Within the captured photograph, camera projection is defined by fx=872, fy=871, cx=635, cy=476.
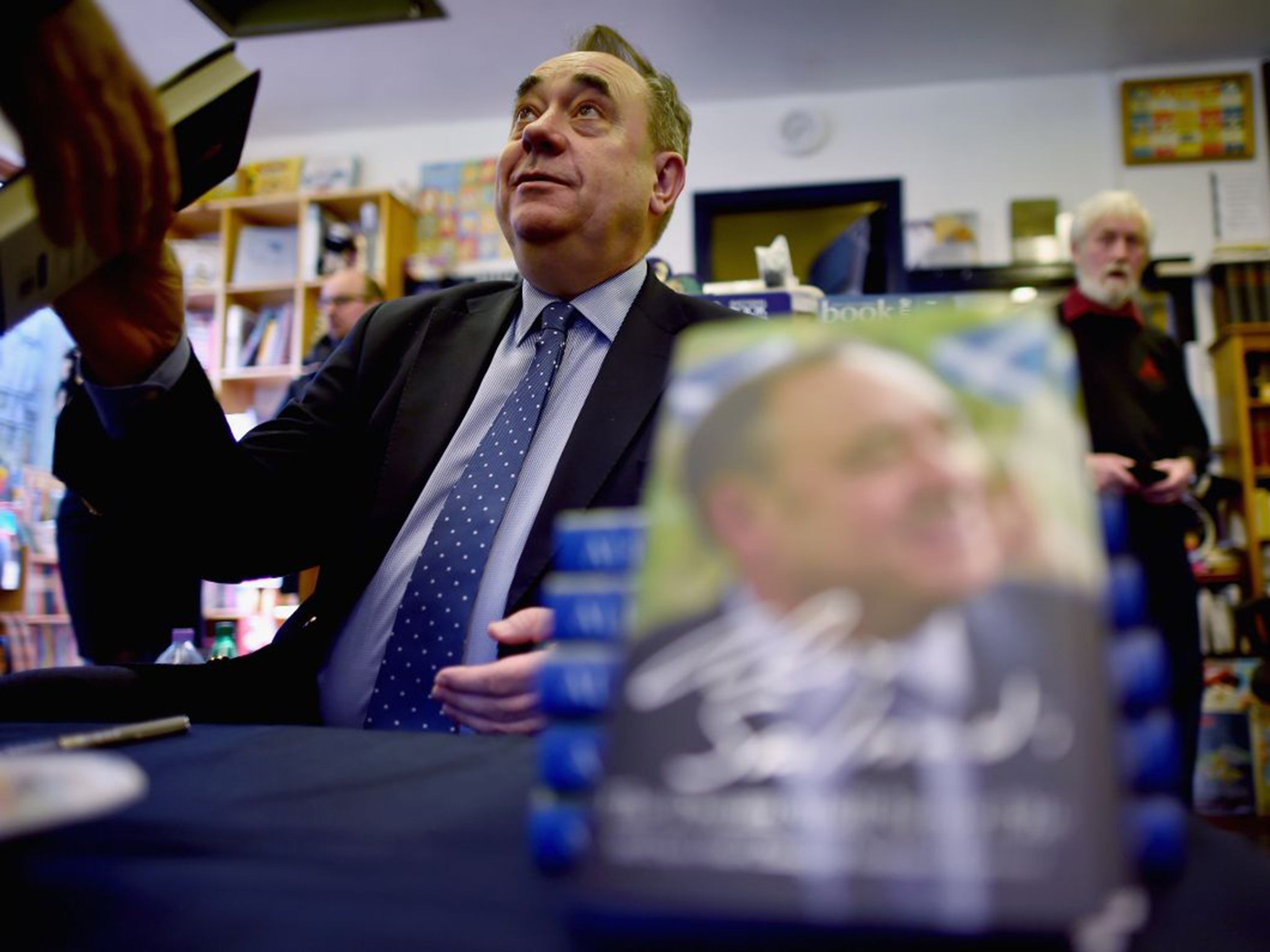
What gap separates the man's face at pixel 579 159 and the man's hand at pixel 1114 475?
4.19ft

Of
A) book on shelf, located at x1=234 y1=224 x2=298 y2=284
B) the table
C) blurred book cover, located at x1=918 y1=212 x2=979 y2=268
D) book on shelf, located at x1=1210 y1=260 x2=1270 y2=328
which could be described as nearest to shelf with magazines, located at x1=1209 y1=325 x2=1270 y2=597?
book on shelf, located at x1=1210 y1=260 x2=1270 y2=328

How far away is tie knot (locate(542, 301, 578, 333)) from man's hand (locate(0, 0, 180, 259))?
616 mm

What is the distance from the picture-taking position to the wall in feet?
14.7

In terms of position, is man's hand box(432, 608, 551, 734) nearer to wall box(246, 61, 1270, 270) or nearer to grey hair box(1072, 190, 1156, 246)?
grey hair box(1072, 190, 1156, 246)

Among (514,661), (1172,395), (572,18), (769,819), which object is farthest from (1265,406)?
(769,819)

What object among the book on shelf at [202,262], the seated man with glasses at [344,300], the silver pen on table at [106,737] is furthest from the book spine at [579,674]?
the book on shelf at [202,262]

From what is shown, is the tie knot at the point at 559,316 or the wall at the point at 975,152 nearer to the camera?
the tie knot at the point at 559,316

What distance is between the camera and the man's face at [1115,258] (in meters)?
2.59

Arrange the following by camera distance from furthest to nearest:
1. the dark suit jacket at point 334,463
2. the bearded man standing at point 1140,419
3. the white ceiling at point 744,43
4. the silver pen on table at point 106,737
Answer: the white ceiling at point 744,43
the bearded man standing at point 1140,419
the dark suit jacket at point 334,463
the silver pen on table at point 106,737

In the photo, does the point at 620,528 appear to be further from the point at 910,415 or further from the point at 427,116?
the point at 427,116

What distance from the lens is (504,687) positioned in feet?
2.26

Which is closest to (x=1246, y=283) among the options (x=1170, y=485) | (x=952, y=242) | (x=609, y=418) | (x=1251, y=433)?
(x=1251, y=433)

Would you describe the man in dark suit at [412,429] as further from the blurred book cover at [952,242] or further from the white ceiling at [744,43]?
the blurred book cover at [952,242]

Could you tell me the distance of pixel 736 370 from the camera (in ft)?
0.94
